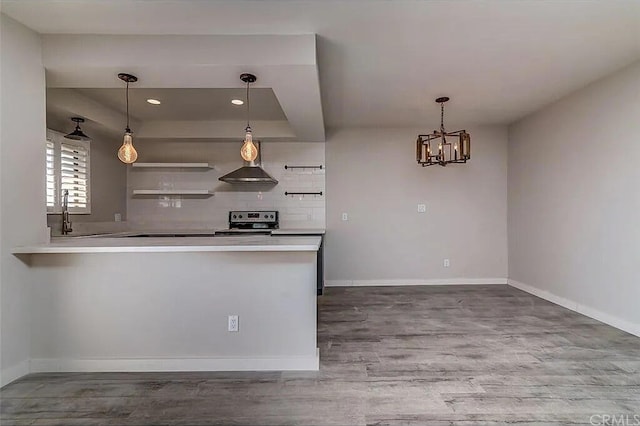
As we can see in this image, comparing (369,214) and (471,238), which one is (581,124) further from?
(369,214)

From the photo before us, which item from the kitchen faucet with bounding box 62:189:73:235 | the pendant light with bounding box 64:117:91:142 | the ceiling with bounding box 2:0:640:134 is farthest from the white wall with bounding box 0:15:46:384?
the kitchen faucet with bounding box 62:189:73:235

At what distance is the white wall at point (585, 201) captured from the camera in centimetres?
302

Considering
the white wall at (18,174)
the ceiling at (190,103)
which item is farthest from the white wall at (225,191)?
the white wall at (18,174)

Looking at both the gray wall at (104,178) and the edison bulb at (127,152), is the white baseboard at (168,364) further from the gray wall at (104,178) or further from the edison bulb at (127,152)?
the gray wall at (104,178)

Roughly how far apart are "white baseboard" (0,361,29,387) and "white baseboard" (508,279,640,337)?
5083 millimetres

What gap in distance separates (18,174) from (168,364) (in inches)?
68.2

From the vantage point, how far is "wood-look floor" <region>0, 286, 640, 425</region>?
1.82 metres

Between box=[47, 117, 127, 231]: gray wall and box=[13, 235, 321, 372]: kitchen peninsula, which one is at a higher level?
box=[47, 117, 127, 231]: gray wall

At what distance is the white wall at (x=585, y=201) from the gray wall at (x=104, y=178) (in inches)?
224

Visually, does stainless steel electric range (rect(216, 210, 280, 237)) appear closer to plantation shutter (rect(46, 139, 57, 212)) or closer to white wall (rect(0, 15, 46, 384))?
plantation shutter (rect(46, 139, 57, 212))

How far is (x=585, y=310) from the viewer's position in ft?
11.6

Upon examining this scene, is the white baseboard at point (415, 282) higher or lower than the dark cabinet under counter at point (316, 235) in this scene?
lower

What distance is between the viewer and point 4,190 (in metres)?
2.16

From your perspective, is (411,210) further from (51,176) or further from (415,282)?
(51,176)
